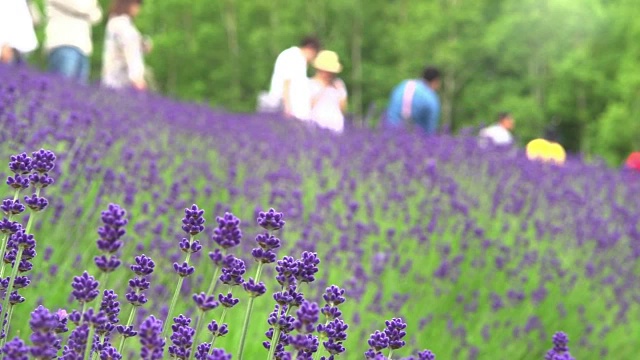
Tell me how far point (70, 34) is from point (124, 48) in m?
0.48

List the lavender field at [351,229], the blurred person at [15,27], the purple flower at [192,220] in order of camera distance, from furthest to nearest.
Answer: the blurred person at [15,27]
the lavender field at [351,229]
the purple flower at [192,220]

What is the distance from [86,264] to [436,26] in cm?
2432

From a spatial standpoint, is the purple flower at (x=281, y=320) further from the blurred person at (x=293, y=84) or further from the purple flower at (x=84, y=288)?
the blurred person at (x=293, y=84)

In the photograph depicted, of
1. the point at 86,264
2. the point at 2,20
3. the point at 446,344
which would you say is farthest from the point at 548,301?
the point at 2,20

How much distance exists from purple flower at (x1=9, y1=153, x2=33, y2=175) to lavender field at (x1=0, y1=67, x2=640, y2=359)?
1223 mm

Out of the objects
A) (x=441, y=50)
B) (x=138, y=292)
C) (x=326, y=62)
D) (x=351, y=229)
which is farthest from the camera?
(x=441, y=50)

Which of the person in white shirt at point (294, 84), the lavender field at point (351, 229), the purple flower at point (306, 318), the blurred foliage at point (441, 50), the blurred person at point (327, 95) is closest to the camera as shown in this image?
the purple flower at point (306, 318)

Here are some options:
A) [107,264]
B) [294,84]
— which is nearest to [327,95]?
[294,84]

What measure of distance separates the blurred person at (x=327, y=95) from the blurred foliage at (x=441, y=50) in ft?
46.4

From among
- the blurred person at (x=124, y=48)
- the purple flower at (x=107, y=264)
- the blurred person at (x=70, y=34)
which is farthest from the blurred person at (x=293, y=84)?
the purple flower at (x=107, y=264)

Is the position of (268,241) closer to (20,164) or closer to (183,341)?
(183,341)

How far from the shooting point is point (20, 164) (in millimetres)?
1497

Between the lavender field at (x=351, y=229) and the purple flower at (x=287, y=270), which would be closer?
the purple flower at (x=287, y=270)

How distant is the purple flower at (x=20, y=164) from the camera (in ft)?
4.87
